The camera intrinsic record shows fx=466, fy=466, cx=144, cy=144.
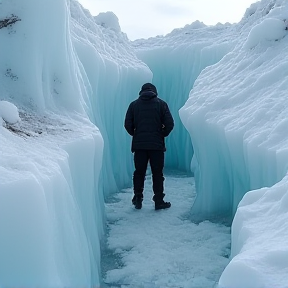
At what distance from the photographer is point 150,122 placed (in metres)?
5.16

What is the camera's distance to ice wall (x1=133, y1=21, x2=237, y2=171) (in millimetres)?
10006

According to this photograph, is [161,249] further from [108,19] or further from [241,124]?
[108,19]

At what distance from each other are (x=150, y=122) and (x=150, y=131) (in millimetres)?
102

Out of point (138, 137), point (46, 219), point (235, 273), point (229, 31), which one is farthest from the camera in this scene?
point (229, 31)

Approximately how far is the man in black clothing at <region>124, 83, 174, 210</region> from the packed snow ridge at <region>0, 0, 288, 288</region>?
0.42 metres

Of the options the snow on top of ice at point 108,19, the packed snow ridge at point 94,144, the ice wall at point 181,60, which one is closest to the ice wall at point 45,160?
the packed snow ridge at point 94,144

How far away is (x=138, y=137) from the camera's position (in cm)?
517

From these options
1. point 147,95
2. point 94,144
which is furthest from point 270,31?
point 94,144

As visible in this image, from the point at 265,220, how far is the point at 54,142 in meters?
1.57

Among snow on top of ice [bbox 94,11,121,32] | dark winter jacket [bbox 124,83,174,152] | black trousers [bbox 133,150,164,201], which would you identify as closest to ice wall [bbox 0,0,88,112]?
dark winter jacket [bbox 124,83,174,152]

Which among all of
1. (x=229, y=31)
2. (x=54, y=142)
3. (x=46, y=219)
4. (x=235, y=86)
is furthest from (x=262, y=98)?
(x=229, y=31)

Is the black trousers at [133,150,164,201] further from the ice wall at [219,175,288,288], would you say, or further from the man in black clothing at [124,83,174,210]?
the ice wall at [219,175,288,288]

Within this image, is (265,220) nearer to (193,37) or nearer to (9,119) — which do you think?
(9,119)

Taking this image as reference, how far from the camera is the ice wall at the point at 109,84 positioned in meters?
6.43
